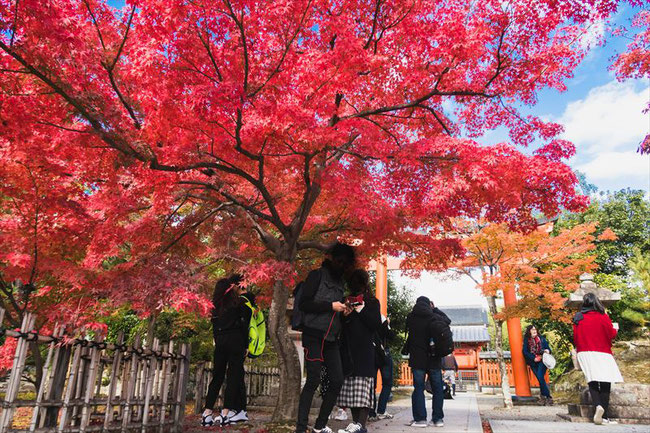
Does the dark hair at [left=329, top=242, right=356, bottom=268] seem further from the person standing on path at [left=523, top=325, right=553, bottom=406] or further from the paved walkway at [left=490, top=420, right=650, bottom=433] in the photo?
the person standing on path at [left=523, top=325, right=553, bottom=406]

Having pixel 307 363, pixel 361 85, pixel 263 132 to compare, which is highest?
pixel 361 85

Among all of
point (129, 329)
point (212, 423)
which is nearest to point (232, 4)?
point (212, 423)

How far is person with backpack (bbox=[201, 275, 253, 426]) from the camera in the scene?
453cm

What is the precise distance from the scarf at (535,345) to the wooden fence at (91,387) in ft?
28.0

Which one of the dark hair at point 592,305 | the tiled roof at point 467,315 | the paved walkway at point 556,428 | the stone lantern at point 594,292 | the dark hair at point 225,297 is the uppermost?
the tiled roof at point 467,315

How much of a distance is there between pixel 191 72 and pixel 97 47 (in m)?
1.08

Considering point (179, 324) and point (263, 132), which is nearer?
point (263, 132)

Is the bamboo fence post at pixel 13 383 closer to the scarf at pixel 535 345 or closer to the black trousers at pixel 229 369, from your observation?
the black trousers at pixel 229 369

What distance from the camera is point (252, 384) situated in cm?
767

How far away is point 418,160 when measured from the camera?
228 inches

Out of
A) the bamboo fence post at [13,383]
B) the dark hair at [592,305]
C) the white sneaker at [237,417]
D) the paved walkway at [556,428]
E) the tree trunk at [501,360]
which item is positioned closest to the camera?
the bamboo fence post at [13,383]

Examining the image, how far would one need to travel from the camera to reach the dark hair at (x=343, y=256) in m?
3.58

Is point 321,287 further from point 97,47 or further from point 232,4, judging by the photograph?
Result: point 97,47

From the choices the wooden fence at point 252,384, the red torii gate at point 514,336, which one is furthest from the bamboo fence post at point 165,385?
the red torii gate at point 514,336
